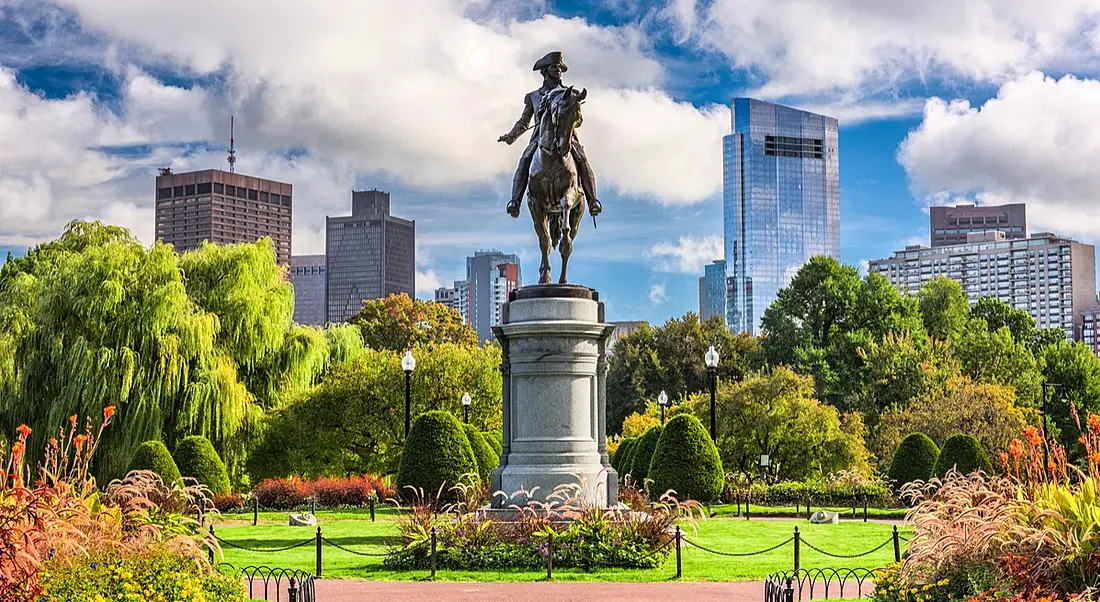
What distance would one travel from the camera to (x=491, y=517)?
18.8 metres

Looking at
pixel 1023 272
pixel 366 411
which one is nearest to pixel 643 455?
pixel 366 411

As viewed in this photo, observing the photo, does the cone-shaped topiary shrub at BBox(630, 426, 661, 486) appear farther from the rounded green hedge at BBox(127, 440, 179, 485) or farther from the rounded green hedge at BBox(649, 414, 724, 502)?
the rounded green hedge at BBox(127, 440, 179, 485)

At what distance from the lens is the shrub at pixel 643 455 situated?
3218 cm

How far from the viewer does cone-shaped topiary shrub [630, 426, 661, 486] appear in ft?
106

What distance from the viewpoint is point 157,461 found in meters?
29.0

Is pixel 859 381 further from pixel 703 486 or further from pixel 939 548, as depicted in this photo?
pixel 939 548

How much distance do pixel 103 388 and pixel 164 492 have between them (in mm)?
12781

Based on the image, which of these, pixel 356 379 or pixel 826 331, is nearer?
pixel 356 379

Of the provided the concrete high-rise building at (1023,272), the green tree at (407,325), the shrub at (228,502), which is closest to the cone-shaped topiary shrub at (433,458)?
the shrub at (228,502)

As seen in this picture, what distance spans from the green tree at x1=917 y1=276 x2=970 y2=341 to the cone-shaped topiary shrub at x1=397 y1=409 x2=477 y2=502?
4962 cm

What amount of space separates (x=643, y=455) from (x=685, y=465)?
15.0 feet

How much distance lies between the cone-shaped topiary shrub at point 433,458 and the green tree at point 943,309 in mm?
49623

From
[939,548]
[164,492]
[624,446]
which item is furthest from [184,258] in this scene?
[939,548]

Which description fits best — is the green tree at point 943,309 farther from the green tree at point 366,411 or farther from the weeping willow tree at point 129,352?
the weeping willow tree at point 129,352
